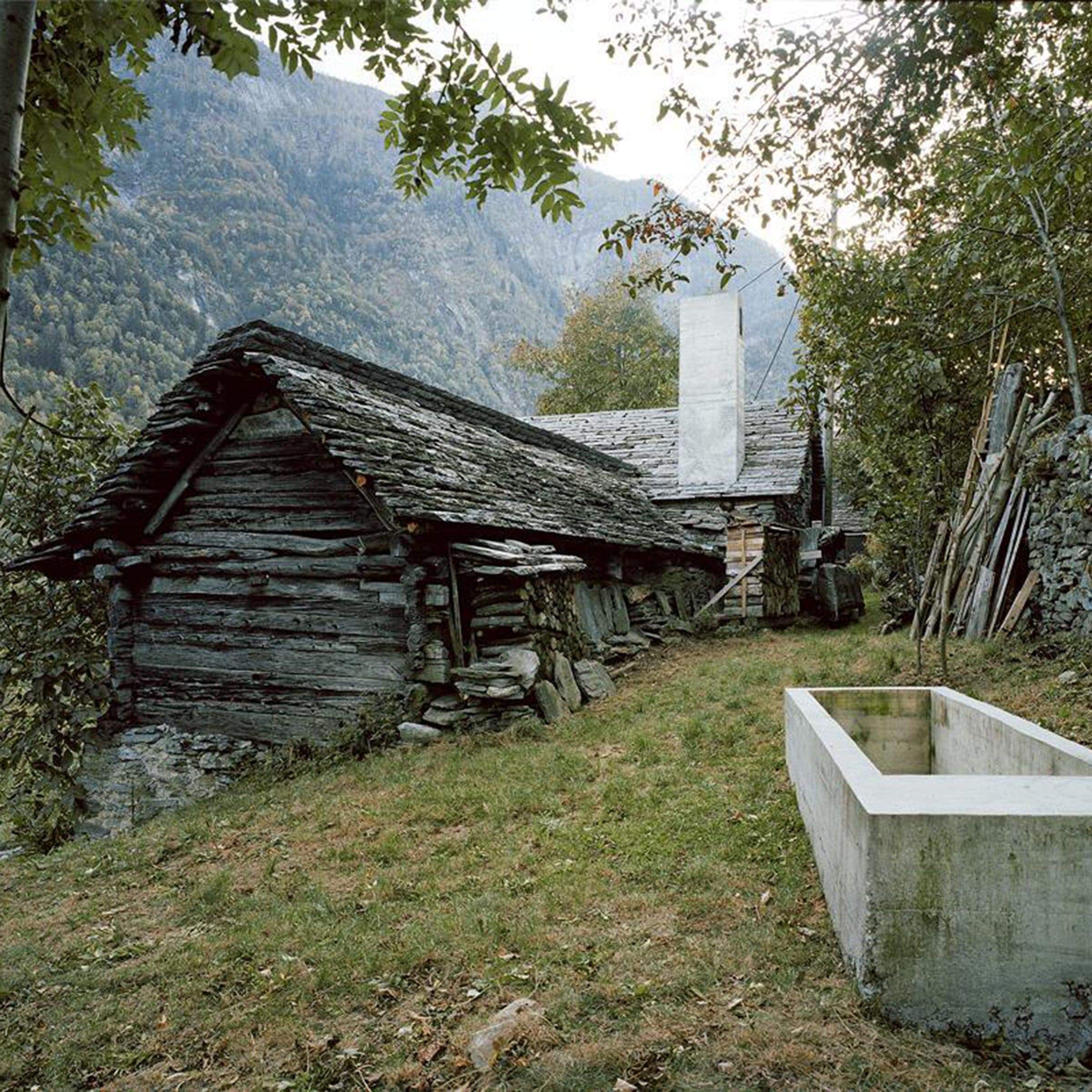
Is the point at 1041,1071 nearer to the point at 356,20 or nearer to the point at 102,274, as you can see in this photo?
the point at 356,20

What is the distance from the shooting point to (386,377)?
36.5 ft

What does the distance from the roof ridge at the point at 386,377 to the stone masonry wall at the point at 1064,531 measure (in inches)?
339

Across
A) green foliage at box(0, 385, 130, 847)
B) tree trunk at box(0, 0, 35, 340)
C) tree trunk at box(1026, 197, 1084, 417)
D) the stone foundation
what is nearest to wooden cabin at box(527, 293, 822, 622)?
tree trunk at box(1026, 197, 1084, 417)

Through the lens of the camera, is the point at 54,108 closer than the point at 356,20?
Yes

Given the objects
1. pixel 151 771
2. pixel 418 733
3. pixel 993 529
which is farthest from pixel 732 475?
pixel 151 771

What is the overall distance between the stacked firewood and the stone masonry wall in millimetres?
282

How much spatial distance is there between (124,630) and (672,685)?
23.3ft

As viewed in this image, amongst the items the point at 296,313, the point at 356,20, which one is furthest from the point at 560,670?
the point at 296,313

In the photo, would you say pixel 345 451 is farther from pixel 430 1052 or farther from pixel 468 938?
pixel 430 1052

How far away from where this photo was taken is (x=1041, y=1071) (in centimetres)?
239

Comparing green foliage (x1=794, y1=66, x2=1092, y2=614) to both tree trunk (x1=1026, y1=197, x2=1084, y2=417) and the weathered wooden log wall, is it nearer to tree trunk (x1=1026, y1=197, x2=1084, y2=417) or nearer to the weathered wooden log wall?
tree trunk (x1=1026, y1=197, x2=1084, y2=417)

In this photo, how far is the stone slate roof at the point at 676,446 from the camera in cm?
1538

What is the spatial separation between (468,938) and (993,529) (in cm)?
877

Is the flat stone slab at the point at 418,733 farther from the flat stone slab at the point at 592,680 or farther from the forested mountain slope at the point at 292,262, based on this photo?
the forested mountain slope at the point at 292,262
